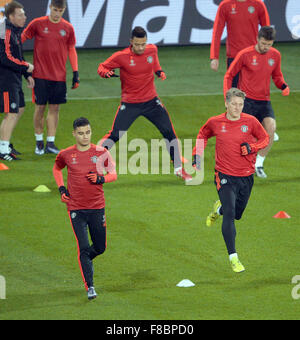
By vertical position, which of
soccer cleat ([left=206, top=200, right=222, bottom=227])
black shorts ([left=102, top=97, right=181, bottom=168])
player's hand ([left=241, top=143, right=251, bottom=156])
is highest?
player's hand ([left=241, top=143, right=251, bottom=156])

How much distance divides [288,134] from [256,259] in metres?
6.89

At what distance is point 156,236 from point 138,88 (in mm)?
3180

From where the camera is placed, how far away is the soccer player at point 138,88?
14.4 metres

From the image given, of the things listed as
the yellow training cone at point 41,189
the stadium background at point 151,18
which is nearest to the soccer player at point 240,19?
the yellow training cone at point 41,189

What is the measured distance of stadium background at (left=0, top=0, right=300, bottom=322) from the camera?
9797mm

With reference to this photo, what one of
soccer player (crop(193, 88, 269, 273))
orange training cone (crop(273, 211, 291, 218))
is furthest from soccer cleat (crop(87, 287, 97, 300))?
orange training cone (crop(273, 211, 291, 218))

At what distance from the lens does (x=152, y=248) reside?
11750 mm

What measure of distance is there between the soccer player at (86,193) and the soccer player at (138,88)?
171 inches

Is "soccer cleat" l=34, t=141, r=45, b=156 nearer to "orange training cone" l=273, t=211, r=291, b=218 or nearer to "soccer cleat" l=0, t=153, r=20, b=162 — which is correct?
"soccer cleat" l=0, t=153, r=20, b=162

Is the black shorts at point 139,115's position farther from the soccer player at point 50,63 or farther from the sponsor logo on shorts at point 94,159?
the sponsor logo on shorts at point 94,159

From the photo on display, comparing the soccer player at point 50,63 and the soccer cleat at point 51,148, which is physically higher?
the soccer player at point 50,63

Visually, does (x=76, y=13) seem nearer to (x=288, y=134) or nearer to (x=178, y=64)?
(x=178, y=64)

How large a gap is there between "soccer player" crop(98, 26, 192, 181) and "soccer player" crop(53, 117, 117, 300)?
4.33 m
